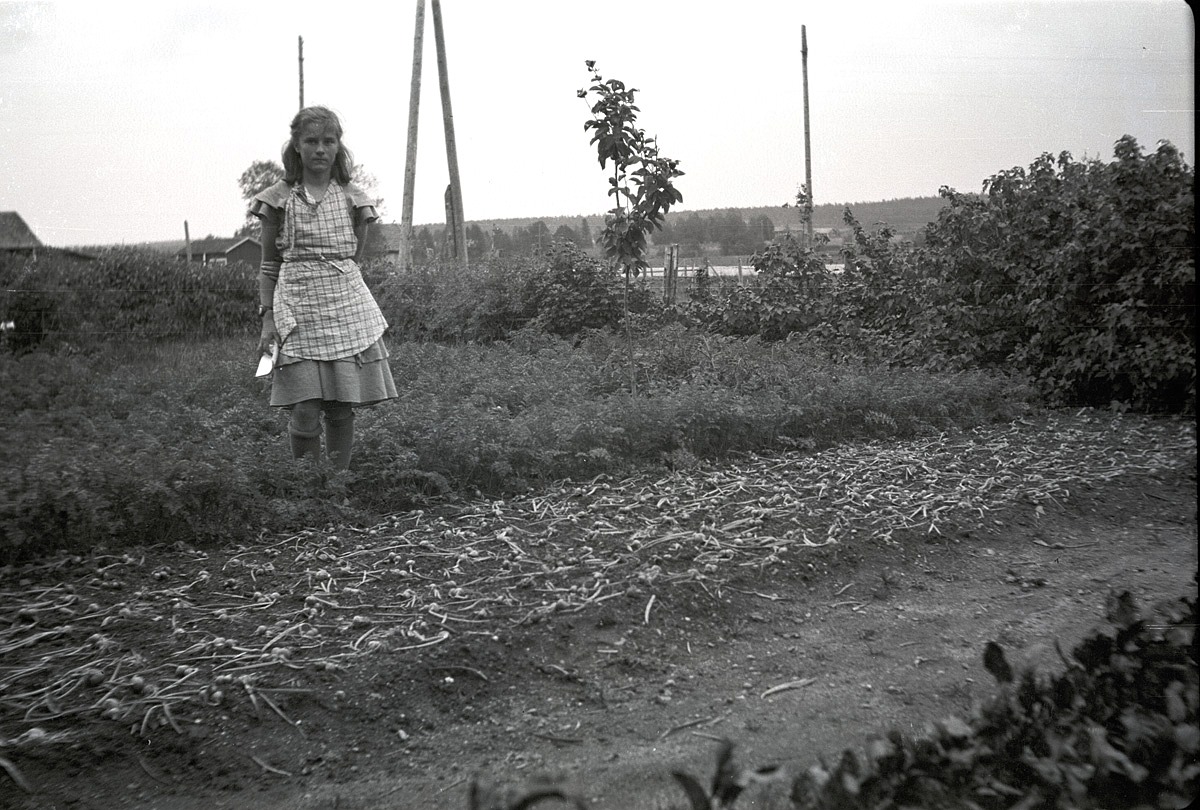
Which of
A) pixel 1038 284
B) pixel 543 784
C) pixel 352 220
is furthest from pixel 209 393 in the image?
pixel 543 784

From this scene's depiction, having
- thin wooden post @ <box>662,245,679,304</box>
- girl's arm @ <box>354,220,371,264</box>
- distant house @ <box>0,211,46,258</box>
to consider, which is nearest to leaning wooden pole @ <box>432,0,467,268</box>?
thin wooden post @ <box>662,245,679,304</box>

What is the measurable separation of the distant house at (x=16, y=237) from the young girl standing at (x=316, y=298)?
2.83 metres

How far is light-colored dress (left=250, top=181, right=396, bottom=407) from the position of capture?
4.67 m

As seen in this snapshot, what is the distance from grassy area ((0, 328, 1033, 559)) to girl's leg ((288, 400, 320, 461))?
0.42 feet

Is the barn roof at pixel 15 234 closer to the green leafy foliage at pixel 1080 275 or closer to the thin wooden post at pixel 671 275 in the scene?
the green leafy foliage at pixel 1080 275

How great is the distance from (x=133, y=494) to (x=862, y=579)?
3214mm

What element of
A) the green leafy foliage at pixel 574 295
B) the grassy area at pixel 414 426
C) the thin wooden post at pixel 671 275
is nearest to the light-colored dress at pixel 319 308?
the grassy area at pixel 414 426

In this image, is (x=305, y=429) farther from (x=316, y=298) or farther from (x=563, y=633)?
(x=563, y=633)

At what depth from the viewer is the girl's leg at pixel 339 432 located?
4.89 meters

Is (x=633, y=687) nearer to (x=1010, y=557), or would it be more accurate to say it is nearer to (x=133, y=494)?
(x=1010, y=557)

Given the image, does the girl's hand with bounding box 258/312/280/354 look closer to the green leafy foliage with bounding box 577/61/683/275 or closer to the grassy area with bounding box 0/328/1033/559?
the grassy area with bounding box 0/328/1033/559

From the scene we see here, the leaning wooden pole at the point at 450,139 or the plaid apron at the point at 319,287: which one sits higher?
the leaning wooden pole at the point at 450,139

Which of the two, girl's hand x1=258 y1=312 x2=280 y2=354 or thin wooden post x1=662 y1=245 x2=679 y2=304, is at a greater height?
thin wooden post x1=662 y1=245 x2=679 y2=304

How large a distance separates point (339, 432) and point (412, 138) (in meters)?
14.3
